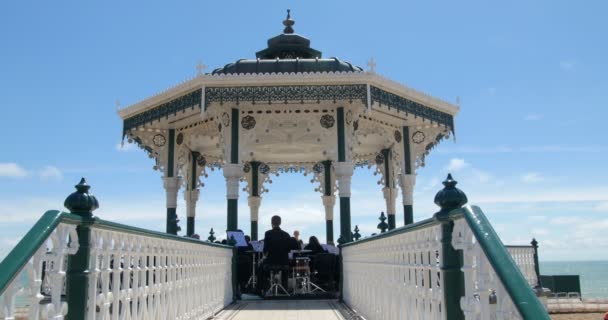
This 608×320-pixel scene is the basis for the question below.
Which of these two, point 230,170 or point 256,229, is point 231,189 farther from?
point 256,229

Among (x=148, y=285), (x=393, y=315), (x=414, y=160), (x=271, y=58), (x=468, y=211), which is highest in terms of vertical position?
(x=271, y=58)

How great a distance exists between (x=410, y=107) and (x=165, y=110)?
5737 mm

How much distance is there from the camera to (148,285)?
4.27m

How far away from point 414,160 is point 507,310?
1221 centimetres

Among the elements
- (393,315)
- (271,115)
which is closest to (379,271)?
(393,315)

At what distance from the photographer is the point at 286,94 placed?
11.4 meters

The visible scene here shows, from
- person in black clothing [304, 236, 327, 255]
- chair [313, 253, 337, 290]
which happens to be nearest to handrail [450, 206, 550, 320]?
chair [313, 253, 337, 290]

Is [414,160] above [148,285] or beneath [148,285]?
above

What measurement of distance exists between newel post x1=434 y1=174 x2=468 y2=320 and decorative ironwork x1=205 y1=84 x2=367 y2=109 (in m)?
8.46

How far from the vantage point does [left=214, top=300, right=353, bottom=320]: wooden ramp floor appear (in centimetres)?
713

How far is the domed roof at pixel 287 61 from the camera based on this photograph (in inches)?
500

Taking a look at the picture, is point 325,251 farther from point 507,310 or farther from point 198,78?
point 507,310

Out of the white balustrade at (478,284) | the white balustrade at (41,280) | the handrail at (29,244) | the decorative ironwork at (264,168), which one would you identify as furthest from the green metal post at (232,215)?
the white balustrade at (478,284)

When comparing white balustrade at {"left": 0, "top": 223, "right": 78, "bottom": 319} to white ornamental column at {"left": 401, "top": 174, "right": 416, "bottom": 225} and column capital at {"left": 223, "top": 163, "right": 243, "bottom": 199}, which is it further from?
white ornamental column at {"left": 401, "top": 174, "right": 416, "bottom": 225}
